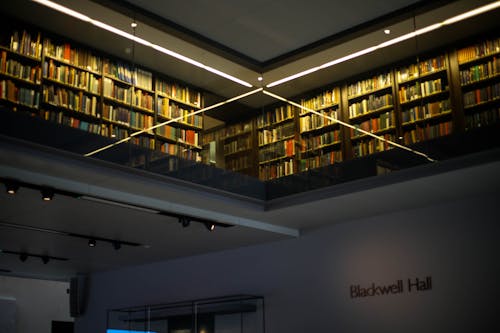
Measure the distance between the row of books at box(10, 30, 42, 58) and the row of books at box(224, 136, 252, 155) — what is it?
2.42m

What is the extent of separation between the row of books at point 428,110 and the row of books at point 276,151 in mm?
1299

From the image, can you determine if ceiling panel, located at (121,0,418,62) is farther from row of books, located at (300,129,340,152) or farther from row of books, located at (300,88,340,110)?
row of books, located at (300,129,340,152)

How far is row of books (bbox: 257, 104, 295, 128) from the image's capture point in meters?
6.69

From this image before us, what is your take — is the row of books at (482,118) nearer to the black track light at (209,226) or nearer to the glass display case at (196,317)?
the black track light at (209,226)

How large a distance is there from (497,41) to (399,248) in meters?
2.60

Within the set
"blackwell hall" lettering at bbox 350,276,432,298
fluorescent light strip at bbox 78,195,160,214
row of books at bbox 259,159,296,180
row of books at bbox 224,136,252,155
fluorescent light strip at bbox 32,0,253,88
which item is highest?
fluorescent light strip at bbox 32,0,253,88

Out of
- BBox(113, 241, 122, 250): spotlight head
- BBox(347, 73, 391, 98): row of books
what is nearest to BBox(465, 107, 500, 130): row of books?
BBox(347, 73, 391, 98): row of books

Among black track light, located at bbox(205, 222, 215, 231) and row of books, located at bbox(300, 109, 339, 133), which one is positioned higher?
row of books, located at bbox(300, 109, 339, 133)

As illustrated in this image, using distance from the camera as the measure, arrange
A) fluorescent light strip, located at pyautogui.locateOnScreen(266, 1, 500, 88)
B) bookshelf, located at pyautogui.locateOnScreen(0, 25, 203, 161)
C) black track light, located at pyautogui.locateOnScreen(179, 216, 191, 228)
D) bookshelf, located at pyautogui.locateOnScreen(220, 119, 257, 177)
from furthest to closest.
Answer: black track light, located at pyautogui.locateOnScreen(179, 216, 191, 228)
bookshelf, located at pyautogui.locateOnScreen(220, 119, 257, 177)
fluorescent light strip, located at pyautogui.locateOnScreen(266, 1, 500, 88)
bookshelf, located at pyautogui.locateOnScreen(0, 25, 203, 161)

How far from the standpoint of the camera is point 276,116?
22.4 ft

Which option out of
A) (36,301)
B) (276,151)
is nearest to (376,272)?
(276,151)

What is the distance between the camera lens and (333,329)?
780cm

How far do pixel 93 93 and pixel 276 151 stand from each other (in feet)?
7.75

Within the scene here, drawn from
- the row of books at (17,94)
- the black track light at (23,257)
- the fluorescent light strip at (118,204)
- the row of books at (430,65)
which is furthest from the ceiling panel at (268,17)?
the black track light at (23,257)
